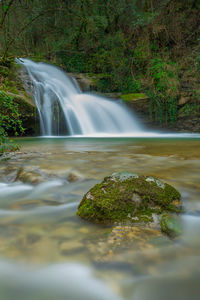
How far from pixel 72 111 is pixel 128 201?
28.0 feet

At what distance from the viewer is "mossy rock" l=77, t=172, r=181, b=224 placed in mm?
1476

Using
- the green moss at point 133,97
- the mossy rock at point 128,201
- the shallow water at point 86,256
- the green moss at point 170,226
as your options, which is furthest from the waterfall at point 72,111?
the green moss at point 170,226

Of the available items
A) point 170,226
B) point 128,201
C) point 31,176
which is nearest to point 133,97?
point 31,176

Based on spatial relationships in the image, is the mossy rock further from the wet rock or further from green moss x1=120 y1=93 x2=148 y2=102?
green moss x1=120 y1=93 x2=148 y2=102

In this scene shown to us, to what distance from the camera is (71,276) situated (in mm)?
1026

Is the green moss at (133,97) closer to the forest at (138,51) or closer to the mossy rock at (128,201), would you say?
the forest at (138,51)

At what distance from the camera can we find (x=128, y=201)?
152 cm

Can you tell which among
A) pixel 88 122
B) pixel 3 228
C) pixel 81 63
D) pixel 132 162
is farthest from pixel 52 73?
pixel 3 228

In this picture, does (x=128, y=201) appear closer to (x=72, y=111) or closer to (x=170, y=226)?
(x=170, y=226)

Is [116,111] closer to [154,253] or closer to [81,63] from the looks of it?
[81,63]

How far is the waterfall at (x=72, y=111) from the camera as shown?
9.16 m

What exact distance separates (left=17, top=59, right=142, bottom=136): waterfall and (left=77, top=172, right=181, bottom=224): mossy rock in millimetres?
7660

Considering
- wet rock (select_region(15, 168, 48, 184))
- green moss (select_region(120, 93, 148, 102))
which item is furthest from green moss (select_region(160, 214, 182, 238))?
green moss (select_region(120, 93, 148, 102))

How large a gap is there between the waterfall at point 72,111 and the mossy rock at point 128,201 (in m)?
7.66
